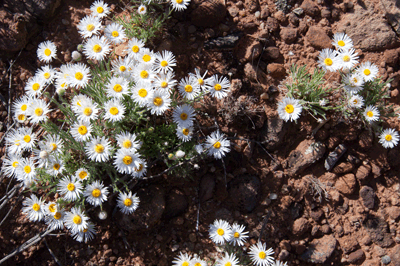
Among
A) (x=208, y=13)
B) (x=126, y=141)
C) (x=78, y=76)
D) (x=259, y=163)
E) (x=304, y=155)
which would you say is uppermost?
(x=208, y=13)

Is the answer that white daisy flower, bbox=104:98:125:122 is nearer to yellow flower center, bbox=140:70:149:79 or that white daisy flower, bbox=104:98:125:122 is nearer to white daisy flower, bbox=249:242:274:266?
yellow flower center, bbox=140:70:149:79

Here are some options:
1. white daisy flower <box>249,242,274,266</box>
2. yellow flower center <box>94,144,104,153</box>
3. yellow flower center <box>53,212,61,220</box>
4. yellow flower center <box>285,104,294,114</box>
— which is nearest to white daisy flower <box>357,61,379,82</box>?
yellow flower center <box>285,104,294,114</box>

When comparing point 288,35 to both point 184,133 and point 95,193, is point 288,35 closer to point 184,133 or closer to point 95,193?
point 184,133

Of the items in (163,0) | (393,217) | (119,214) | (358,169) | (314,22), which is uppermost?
(314,22)

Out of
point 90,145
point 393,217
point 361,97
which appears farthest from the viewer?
point 393,217

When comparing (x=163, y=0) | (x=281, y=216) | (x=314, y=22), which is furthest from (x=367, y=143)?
(x=163, y=0)

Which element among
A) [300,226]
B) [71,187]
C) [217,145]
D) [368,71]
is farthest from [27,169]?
[368,71]

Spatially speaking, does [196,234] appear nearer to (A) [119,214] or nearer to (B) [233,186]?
(B) [233,186]

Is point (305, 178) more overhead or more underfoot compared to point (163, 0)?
more underfoot
